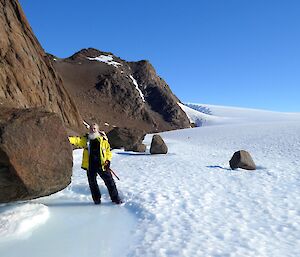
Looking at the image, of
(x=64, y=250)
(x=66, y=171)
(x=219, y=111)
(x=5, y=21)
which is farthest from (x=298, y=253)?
(x=219, y=111)

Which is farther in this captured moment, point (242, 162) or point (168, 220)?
point (242, 162)

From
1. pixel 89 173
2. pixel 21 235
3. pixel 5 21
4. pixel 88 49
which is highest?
pixel 88 49

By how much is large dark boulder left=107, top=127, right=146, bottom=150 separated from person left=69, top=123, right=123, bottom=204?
16045mm

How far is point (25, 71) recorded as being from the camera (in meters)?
32.1

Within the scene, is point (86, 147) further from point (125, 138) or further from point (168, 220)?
point (125, 138)

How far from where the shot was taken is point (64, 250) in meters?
6.54

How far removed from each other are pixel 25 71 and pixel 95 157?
82.8 ft

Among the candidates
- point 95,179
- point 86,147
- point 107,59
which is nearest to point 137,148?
point 95,179

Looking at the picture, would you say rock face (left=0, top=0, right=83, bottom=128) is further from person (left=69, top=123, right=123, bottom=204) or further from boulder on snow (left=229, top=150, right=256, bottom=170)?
person (left=69, top=123, right=123, bottom=204)

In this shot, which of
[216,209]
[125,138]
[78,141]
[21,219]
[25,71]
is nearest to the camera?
[21,219]

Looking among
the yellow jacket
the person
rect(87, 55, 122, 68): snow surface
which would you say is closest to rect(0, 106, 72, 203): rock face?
the yellow jacket

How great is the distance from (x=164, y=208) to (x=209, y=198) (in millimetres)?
1843

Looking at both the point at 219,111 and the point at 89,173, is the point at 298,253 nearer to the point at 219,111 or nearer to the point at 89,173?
the point at 89,173

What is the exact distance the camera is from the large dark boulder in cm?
2653
